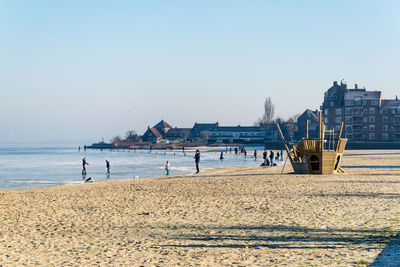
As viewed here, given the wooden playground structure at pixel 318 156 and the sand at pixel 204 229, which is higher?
the wooden playground structure at pixel 318 156

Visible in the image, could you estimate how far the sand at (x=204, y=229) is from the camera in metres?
9.59

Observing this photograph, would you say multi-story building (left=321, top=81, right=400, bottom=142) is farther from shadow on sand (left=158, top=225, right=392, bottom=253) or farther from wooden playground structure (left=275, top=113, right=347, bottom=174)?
shadow on sand (left=158, top=225, right=392, bottom=253)

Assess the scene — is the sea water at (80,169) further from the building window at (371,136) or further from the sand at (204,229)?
the building window at (371,136)

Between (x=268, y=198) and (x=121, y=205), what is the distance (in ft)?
18.7

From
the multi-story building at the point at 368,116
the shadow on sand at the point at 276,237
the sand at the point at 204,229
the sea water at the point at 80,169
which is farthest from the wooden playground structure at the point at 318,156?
the multi-story building at the point at 368,116

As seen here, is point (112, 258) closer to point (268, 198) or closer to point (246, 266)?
point (246, 266)

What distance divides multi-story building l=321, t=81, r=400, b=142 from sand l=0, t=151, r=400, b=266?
106 metres

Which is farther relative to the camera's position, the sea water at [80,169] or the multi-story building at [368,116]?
the multi-story building at [368,116]

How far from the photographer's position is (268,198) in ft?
61.7

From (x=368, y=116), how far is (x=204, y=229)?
11667 cm

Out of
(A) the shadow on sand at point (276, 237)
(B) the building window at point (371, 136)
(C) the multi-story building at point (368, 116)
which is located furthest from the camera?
(B) the building window at point (371, 136)

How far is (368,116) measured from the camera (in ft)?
397

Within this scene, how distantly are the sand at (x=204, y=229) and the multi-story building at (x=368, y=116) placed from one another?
4174 inches

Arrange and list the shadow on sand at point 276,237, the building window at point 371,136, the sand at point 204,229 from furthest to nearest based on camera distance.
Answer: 1. the building window at point 371,136
2. the shadow on sand at point 276,237
3. the sand at point 204,229
